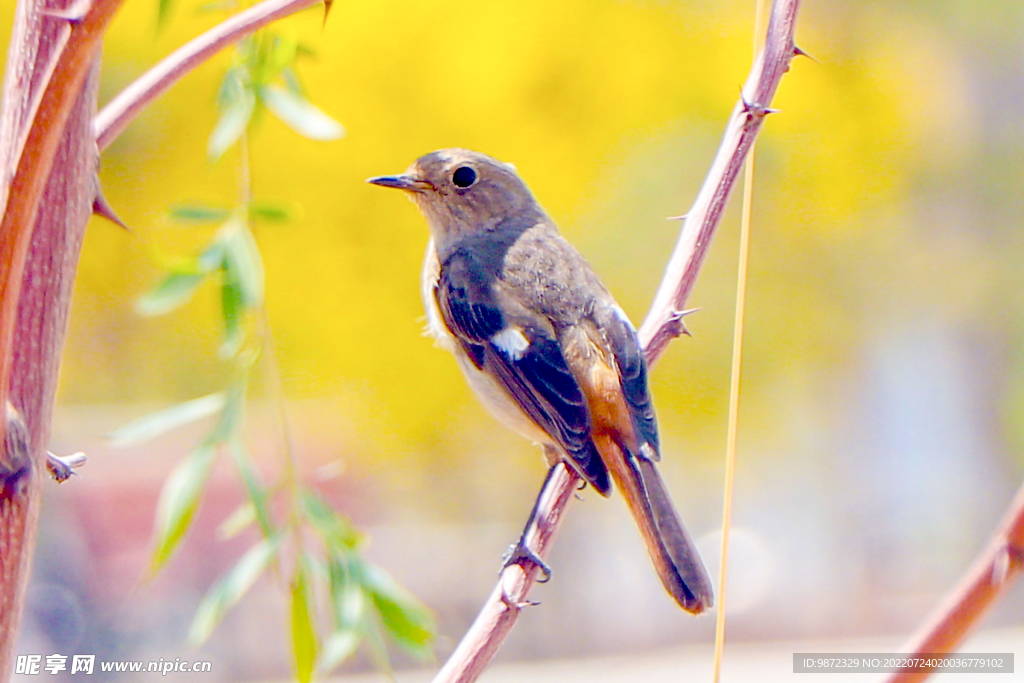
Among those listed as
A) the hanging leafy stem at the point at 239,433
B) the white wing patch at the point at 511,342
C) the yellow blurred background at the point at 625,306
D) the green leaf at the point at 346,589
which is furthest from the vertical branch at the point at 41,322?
the white wing patch at the point at 511,342

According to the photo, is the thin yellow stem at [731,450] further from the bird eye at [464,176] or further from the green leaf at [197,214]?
the bird eye at [464,176]

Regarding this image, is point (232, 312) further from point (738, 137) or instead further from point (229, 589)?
point (738, 137)

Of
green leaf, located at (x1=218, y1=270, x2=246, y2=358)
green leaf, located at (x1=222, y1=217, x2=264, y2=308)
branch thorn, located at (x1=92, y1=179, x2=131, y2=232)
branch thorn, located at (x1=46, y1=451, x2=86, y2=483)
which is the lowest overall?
branch thorn, located at (x1=46, y1=451, x2=86, y2=483)

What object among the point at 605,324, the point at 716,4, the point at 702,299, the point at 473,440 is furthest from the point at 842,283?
the point at 605,324

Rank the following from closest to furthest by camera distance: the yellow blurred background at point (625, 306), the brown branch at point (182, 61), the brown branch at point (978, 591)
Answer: the brown branch at point (978, 591)
the brown branch at point (182, 61)
the yellow blurred background at point (625, 306)

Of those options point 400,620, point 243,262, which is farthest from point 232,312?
point 400,620

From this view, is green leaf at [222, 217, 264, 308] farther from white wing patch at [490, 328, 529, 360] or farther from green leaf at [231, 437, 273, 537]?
white wing patch at [490, 328, 529, 360]

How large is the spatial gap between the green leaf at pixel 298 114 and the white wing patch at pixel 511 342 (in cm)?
35

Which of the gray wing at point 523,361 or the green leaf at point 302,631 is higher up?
the gray wing at point 523,361

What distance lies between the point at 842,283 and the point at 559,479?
1850 millimetres

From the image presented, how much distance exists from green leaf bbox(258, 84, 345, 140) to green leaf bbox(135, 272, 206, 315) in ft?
0.39

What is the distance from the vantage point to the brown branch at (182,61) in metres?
0.40

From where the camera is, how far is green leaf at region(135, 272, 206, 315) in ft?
1.95

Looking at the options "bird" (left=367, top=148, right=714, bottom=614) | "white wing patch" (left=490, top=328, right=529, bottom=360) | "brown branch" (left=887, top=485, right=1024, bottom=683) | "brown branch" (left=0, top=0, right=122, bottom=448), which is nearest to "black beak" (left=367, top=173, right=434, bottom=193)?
"bird" (left=367, top=148, right=714, bottom=614)
